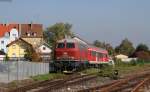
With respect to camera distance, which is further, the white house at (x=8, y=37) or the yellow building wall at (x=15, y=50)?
the white house at (x=8, y=37)

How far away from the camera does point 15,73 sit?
36.8 meters

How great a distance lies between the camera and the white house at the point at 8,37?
12569cm

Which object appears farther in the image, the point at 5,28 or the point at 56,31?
the point at 56,31

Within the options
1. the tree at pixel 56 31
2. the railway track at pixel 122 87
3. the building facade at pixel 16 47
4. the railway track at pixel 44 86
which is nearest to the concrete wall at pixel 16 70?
the railway track at pixel 44 86

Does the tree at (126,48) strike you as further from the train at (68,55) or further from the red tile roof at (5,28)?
the train at (68,55)

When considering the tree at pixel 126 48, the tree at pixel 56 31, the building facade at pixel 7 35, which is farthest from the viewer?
the tree at pixel 126 48

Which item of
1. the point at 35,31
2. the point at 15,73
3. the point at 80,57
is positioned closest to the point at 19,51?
the point at 35,31

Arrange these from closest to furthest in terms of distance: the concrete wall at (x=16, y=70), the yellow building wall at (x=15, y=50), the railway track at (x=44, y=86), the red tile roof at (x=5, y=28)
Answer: the railway track at (x=44, y=86) → the concrete wall at (x=16, y=70) → the yellow building wall at (x=15, y=50) → the red tile roof at (x=5, y=28)

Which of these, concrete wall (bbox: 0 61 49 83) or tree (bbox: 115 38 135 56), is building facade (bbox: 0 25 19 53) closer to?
tree (bbox: 115 38 135 56)

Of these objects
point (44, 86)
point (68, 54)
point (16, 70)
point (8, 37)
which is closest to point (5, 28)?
point (8, 37)

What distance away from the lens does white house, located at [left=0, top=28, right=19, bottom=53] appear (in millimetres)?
125694

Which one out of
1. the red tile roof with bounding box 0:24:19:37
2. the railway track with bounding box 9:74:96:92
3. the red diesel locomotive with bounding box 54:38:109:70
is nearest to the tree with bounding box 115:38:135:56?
the red tile roof with bounding box 0:24:19:37

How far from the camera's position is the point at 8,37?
12750cm

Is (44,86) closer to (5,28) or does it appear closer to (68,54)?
(68,54)
